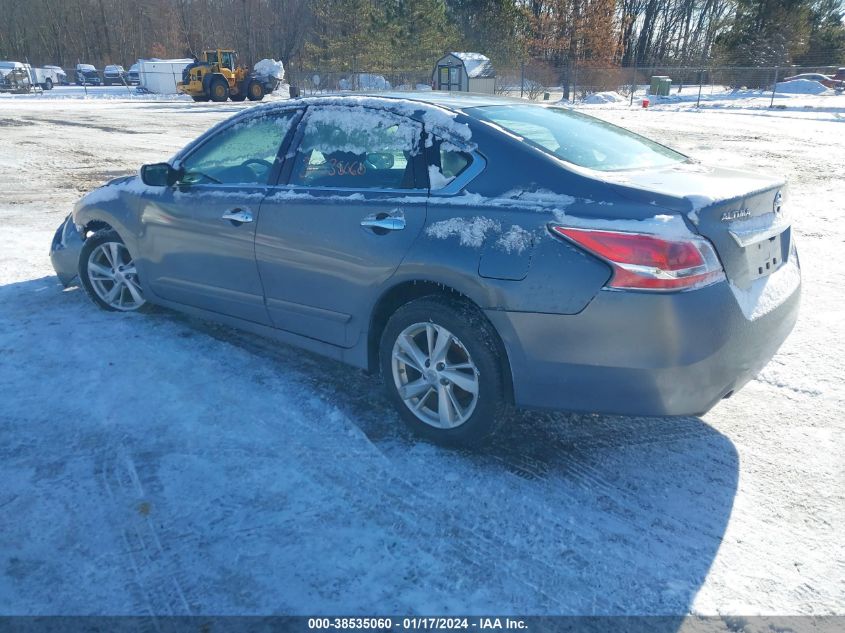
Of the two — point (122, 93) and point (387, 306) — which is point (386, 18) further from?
point (387, 306)

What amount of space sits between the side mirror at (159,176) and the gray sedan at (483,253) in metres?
0.01

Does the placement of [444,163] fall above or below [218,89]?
above

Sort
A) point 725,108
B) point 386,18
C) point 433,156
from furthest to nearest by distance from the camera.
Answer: point 386,18
point 725,108
point 433,156

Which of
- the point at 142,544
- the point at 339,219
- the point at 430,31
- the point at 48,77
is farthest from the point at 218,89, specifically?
the point at 142,544

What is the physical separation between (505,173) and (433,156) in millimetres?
420

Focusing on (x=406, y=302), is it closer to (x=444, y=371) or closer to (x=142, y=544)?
(x=444, y=371)

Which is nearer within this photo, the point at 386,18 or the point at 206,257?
the point at 206,257

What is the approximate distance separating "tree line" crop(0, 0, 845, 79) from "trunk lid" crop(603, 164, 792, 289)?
3848cm

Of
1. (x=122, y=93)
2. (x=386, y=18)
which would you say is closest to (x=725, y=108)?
(x=386, y=18)

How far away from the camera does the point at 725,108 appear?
27891mm

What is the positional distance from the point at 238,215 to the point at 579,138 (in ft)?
6.43

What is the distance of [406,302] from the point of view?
10.3 feet

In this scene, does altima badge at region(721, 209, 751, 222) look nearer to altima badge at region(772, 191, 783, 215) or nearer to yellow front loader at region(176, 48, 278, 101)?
altima badge at region(772, 191, 783, 215)

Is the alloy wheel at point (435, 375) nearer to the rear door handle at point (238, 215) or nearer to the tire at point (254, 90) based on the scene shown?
the rear door handle at point (238, 215)
